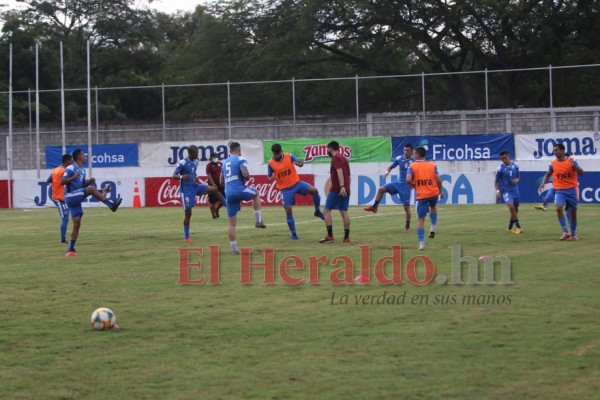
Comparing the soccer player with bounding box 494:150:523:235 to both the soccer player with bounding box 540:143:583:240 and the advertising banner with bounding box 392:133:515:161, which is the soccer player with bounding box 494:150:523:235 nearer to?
the soccer player with bounding box 540:143:583:240

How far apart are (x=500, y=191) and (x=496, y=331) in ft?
44.6

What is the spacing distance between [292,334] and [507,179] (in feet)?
45.8

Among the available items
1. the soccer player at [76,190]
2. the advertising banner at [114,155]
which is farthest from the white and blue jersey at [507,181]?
the advertising banner at [114,155]

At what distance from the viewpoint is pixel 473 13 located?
52.3m

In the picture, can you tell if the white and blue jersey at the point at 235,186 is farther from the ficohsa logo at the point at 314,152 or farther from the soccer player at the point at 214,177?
the ficohsa logo at the point at 314,152

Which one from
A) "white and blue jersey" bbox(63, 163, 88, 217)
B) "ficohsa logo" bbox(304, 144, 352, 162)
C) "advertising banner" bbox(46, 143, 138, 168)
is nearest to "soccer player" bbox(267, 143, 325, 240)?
"white and blue jersey" bbox(63, 163, 88, 217)

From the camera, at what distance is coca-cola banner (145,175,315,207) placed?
3953 cm

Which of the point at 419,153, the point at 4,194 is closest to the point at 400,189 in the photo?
the point at 419,153

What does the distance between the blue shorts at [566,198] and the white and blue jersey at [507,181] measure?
266 centimetres

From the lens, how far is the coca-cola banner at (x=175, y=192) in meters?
39.5

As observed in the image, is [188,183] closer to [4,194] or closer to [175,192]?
[175,192]

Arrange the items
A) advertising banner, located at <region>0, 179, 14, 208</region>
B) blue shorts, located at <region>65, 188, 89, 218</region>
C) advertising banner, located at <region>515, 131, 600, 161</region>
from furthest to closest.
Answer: advertising banner, located at <region>0, 179, 14, 208</region> → advertising banner, located at <region>515, 131, 600, 161</region> → blue shorts, located at <region>65, 188, 89, 218</region>

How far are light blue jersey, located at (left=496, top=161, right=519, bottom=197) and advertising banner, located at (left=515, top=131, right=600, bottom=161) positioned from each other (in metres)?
16.3

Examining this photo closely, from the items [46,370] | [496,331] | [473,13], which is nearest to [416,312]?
[496,331]
